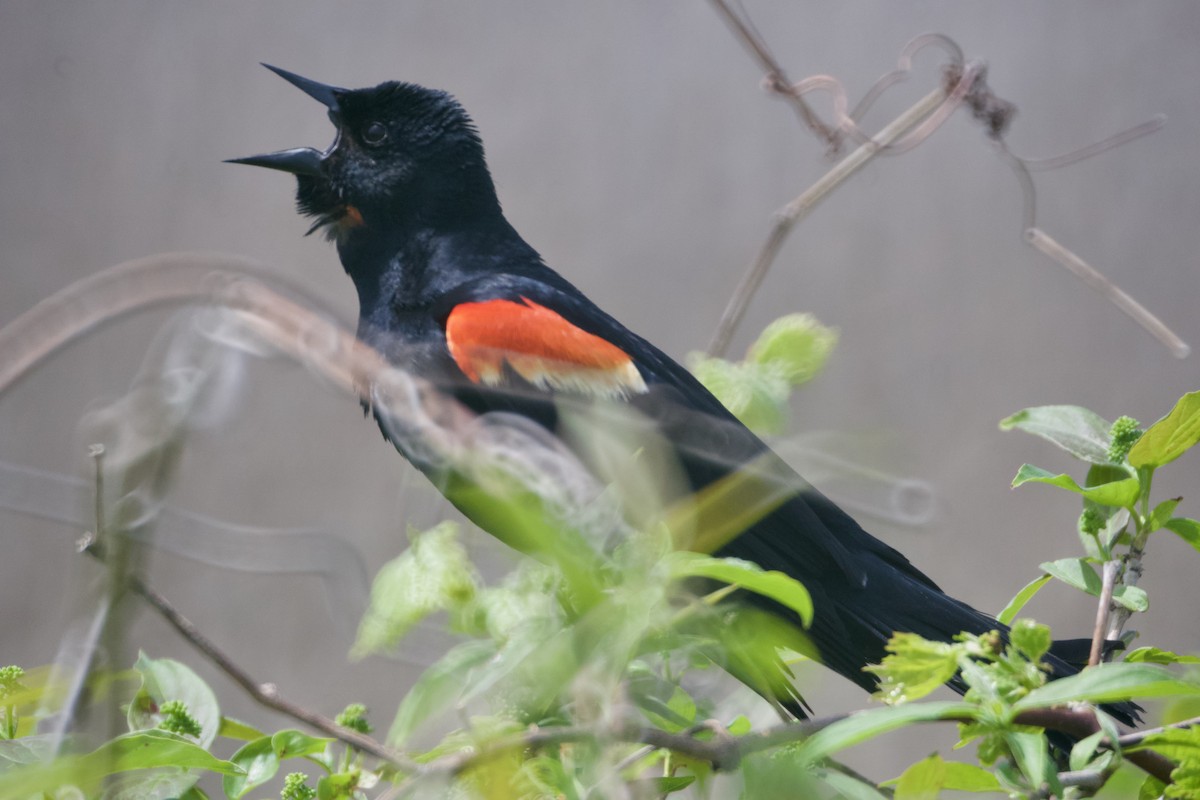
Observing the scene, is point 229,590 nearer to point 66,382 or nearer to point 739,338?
point 66,382

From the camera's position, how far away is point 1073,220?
218 cm

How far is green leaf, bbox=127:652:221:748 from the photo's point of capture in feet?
1.72

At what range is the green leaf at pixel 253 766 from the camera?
48cm

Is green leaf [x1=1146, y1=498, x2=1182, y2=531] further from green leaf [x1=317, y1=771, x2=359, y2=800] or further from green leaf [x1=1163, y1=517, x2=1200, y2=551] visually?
green leaf [x1=317, y1=771, x2=359, y2=800]

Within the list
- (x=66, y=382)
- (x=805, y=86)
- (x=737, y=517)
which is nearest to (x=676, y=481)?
(x=737, y=517)

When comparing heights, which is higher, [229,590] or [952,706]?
[952,706]

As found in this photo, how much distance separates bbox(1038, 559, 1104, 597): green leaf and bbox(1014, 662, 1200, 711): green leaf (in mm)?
142

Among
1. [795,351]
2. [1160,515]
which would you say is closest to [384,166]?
[795,351]

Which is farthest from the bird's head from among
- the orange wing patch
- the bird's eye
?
the orange wing patch

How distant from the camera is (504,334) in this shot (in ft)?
2.67

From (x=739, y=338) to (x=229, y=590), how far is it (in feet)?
4.04

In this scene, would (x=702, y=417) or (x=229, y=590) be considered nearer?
(x=702, y=417)

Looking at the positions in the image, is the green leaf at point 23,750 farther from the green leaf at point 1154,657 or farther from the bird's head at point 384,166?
the bird's head at point 384,166

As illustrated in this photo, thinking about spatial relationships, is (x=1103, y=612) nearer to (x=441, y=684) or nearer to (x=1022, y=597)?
(x=1022, y=597)
